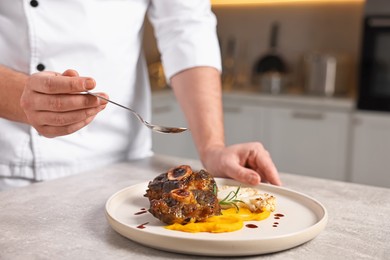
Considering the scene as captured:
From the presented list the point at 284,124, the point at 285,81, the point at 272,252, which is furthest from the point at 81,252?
the point at 285,81

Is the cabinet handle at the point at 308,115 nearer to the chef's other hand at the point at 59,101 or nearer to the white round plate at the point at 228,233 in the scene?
the white round plate at the point at 228,233

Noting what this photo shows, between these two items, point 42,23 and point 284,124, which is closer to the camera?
point 42,23

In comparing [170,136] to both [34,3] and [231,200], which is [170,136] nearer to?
[34,3]

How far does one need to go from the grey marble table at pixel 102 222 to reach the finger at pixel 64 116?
0.15m

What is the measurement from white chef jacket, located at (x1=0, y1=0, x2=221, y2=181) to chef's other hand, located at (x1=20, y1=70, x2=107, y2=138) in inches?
13.0

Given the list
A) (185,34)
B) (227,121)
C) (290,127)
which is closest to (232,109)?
(227,121)

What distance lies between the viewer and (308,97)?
9.36 feet

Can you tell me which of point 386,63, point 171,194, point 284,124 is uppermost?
point 386,63

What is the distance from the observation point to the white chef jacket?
119 cm

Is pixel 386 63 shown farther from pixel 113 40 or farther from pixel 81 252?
pixel 81 252

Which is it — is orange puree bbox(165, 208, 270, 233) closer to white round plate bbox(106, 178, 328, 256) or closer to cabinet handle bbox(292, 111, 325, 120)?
white round plate bbox(106, 178, 328, 256)

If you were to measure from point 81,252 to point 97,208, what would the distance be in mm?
206

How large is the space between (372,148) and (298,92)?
66 cm

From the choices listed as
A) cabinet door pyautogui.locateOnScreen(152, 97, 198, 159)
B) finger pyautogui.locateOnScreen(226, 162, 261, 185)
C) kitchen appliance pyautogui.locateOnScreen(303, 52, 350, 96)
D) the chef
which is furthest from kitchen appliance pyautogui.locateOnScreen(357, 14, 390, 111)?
finger pyautogui.locateOnScreen(226, 162, 261, 185)
